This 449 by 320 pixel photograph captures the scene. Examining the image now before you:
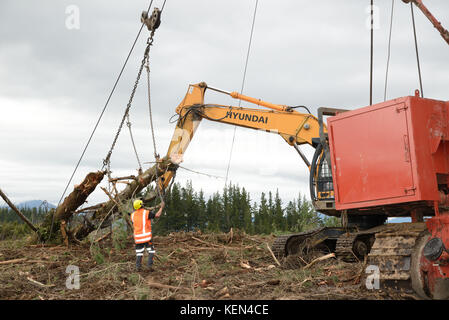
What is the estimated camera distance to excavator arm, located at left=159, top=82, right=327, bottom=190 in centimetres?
1269

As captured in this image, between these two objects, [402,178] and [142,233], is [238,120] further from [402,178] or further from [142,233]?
[402,178]

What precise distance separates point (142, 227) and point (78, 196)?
13.6 ft

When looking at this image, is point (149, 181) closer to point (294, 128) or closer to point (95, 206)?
point (95, 206)

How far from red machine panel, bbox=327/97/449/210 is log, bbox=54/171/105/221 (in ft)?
25.5

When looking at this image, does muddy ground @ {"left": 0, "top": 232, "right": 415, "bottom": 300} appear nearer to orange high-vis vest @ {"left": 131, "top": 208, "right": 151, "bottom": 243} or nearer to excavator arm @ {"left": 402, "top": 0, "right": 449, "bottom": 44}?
orange high-vis vest @ {"left": 131, "top": 208, "right": 151, "bottom": 243}

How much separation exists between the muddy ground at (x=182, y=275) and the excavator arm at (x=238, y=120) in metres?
2.62

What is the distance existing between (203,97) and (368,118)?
6.86 metres

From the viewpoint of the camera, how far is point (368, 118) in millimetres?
7781

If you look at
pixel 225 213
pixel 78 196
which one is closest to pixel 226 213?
pixel 225 213

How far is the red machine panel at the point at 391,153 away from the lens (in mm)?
7061

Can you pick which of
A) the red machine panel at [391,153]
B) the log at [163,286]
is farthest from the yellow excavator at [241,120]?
the log at [163,286]

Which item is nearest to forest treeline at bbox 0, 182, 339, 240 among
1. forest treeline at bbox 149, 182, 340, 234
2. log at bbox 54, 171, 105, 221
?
forest treeline at bbox 149, 182, 340, 234

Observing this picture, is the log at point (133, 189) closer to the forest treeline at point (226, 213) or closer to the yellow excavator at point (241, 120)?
the yellow excavator at point (241, 120)

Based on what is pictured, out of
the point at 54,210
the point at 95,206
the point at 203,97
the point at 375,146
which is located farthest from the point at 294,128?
the point at 54,210
